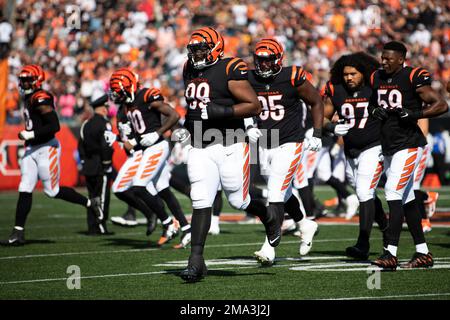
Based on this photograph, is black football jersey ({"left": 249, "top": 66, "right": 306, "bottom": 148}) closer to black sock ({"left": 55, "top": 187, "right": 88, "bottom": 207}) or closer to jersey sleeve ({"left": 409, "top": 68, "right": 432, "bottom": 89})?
jersey sleeve ({"left": 409, "top": 68, "right": 432, "bottom": 89})

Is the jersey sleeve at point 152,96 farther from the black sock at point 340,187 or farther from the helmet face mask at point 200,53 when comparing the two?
the black sock at point 340,187

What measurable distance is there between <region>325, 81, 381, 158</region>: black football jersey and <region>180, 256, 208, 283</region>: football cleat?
2.53 m

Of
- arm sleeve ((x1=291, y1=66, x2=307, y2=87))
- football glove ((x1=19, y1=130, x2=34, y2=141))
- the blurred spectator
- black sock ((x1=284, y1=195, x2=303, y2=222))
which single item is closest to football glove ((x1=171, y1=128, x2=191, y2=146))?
arm sleeve ((x1=291, y1=66, x2=307, y2=87))

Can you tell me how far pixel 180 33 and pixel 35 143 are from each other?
1289cm

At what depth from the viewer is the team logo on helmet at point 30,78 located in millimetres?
10910

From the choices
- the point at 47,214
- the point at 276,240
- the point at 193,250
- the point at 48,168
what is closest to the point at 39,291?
the point at 193,250

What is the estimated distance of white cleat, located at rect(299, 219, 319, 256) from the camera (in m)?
9.07

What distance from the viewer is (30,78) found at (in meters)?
10.9

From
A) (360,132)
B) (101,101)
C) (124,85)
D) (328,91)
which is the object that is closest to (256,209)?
(360,132)

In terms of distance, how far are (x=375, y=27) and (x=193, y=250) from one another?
17287 mm

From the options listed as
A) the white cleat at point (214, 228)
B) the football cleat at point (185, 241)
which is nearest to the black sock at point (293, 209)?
the football cleat at point (185, 241)

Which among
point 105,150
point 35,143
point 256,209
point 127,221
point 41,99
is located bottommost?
point 127,221

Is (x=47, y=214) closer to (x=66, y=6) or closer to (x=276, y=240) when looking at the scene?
(x=276, y=240)

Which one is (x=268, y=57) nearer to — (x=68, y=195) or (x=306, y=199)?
(x=306, y=199)
